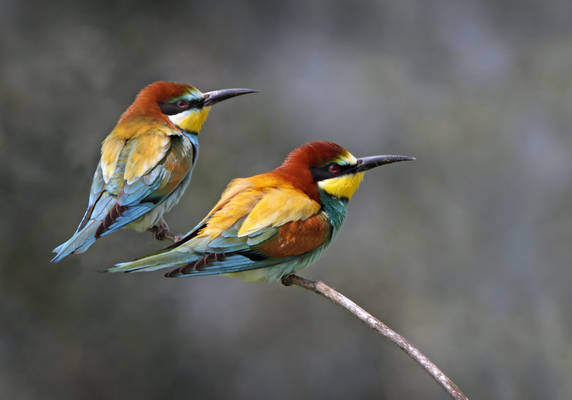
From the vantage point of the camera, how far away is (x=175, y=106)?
1.95 metres

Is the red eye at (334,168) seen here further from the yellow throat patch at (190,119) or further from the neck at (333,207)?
the yellow throat patch at (190,119)

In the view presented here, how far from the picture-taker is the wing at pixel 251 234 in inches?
59.9

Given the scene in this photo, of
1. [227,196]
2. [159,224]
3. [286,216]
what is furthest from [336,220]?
[159,224]

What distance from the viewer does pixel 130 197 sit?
1.68 meters

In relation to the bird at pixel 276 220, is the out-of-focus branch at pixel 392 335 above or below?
below

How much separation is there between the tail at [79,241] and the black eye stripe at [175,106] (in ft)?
1.59

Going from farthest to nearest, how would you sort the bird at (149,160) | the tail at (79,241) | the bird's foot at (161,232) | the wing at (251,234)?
the bird's foot at (161,232) → the bird at (149,160) → the wing at (251,234) → the tail at (79,241)

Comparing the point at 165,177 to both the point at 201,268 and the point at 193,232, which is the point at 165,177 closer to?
the point at 193,232

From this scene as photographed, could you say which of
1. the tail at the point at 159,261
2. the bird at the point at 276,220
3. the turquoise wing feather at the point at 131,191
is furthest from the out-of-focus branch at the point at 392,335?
the turquoise wing feather at the point at 131,191

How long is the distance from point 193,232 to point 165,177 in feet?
0.84

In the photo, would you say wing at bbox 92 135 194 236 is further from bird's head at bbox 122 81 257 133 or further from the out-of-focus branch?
the out-of-focus branch

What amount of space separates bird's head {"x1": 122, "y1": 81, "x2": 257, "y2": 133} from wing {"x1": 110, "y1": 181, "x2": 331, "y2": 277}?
267 millimetres

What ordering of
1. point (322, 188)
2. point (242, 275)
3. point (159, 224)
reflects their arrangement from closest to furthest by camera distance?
1. point (242, 275)
2. point (159, 224)
3. point (322, 188)

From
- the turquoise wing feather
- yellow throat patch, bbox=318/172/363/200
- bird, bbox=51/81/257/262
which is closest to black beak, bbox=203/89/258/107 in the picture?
bird, bbox=51/81/257/262
